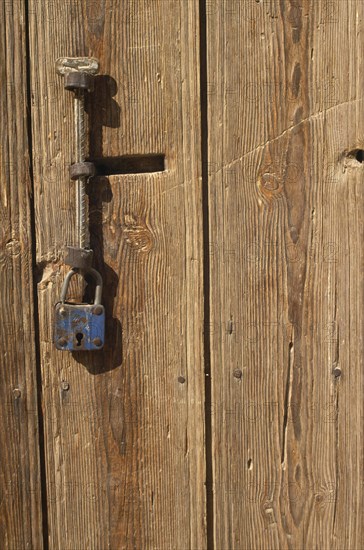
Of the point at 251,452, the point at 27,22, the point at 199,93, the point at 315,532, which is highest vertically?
the point at 27,22

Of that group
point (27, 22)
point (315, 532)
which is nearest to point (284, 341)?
point (315, 532)

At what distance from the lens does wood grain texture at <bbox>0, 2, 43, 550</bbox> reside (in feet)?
3.37

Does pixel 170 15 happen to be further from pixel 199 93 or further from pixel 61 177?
pixel 61 177

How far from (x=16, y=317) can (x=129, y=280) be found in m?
0.21

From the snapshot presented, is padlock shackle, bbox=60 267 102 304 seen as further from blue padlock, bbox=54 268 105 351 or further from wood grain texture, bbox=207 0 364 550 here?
wood grain texture, bbox=207 0 364 550

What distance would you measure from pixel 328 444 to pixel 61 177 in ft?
2.24

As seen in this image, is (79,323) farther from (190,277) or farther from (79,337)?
(190,277)

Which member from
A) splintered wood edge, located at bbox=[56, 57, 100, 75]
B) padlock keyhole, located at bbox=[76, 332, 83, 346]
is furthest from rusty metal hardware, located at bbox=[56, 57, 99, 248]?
padlock keyhole, located at bbox=[76, 332, 83, 346]

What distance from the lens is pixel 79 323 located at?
102cm

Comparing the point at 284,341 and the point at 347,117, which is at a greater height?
the point at 347,117

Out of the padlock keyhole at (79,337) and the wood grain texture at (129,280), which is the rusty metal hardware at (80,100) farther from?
→ the padlock keyhole at (79,337)

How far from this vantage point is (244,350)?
3.48 ft

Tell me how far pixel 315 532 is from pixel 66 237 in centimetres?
71

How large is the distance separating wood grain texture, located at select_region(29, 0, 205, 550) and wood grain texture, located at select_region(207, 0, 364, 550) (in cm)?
5
